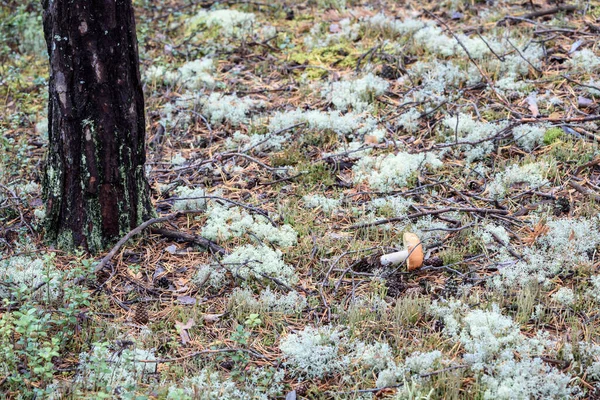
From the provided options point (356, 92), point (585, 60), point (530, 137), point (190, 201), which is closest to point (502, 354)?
point (530, 137)

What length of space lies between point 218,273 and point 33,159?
253 cm

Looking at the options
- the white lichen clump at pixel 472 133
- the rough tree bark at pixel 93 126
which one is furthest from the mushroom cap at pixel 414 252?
the rough tree bark at pixel 93 126

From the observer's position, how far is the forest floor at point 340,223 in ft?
10.2

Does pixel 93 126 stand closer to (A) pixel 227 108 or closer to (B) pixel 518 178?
(A) pixel 227 108

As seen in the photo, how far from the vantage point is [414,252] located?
12.6 feet

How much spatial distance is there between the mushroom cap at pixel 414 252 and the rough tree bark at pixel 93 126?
1.79 metres

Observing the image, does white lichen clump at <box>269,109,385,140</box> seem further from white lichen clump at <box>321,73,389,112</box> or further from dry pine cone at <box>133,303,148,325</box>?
dry pine cone at <box>133,303,148,325</box>

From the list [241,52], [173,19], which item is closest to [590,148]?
[241,52]

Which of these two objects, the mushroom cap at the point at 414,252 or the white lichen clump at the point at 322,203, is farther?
the white lichen clump at the point at 322,203

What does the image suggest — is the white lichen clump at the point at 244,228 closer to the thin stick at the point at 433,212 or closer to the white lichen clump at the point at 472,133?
the thin stick at the point at 433,212

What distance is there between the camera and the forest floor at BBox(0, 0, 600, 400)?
3.11 m

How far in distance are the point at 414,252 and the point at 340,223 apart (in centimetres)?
69

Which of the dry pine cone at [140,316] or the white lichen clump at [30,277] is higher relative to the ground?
the white lichen clump at [30,277]

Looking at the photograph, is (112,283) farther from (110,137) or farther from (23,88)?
(23,88)
